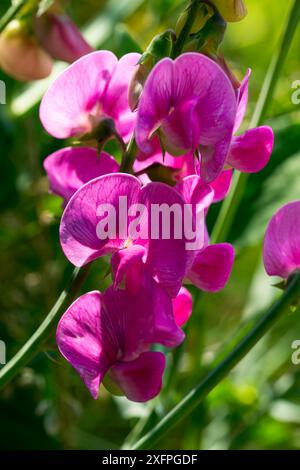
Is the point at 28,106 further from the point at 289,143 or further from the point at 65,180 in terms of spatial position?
the point at 65,180

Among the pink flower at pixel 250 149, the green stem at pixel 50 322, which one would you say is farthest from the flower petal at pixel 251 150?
the green stem at pixel 50 322

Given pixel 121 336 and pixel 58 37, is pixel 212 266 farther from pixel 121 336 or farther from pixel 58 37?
pixel 58 37

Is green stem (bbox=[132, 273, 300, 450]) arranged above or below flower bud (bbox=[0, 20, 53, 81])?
below

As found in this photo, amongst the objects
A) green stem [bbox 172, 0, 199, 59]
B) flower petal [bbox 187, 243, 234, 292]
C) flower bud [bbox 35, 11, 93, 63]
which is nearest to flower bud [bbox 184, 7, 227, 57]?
green stem [bbox 172, 0, 199, 59]

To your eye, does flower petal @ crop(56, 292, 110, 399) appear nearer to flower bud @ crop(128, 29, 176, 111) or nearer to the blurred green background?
flower bud @ crop(128, 29, 176, 111)

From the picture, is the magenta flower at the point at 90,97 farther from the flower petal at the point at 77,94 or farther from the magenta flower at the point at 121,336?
the magenta flower at the point at 121,336
